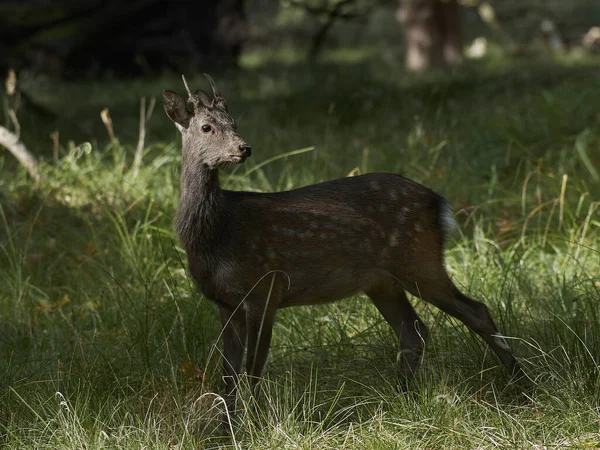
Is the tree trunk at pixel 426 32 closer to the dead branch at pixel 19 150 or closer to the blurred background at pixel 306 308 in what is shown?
the blurred background at pixel 306 308

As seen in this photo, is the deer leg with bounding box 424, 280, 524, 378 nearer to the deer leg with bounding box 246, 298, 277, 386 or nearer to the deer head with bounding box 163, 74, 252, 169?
the deer leg with bounding box 246, 298, 277, 386

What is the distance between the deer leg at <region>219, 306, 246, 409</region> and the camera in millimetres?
4488

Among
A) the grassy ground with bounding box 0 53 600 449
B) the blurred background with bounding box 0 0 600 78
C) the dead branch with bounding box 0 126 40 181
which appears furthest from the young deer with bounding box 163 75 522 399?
the blurred background with bounding box 0 0 600 78

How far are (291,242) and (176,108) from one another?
798 mm

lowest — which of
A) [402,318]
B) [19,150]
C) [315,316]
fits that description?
[315,316]

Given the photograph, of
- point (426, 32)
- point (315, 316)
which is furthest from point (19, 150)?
point (426, 32)

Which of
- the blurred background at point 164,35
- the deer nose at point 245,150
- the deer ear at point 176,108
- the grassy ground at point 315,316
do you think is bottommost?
the grassy ground at point 315,316

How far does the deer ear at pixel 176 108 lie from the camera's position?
4430 mm

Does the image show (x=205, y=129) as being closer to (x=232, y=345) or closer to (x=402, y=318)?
(x=232, y=345)

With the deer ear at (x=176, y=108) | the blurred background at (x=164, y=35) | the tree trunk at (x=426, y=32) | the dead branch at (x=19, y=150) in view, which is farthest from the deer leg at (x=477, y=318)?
the tree trunk at (x=426, y=32)

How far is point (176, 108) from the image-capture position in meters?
4.44

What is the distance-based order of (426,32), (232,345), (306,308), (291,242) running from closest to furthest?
(291,242) < (232,345) < (306,308) < (426,32)

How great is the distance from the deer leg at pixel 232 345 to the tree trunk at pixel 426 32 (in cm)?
1090

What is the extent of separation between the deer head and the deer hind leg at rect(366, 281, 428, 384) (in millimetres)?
1084
